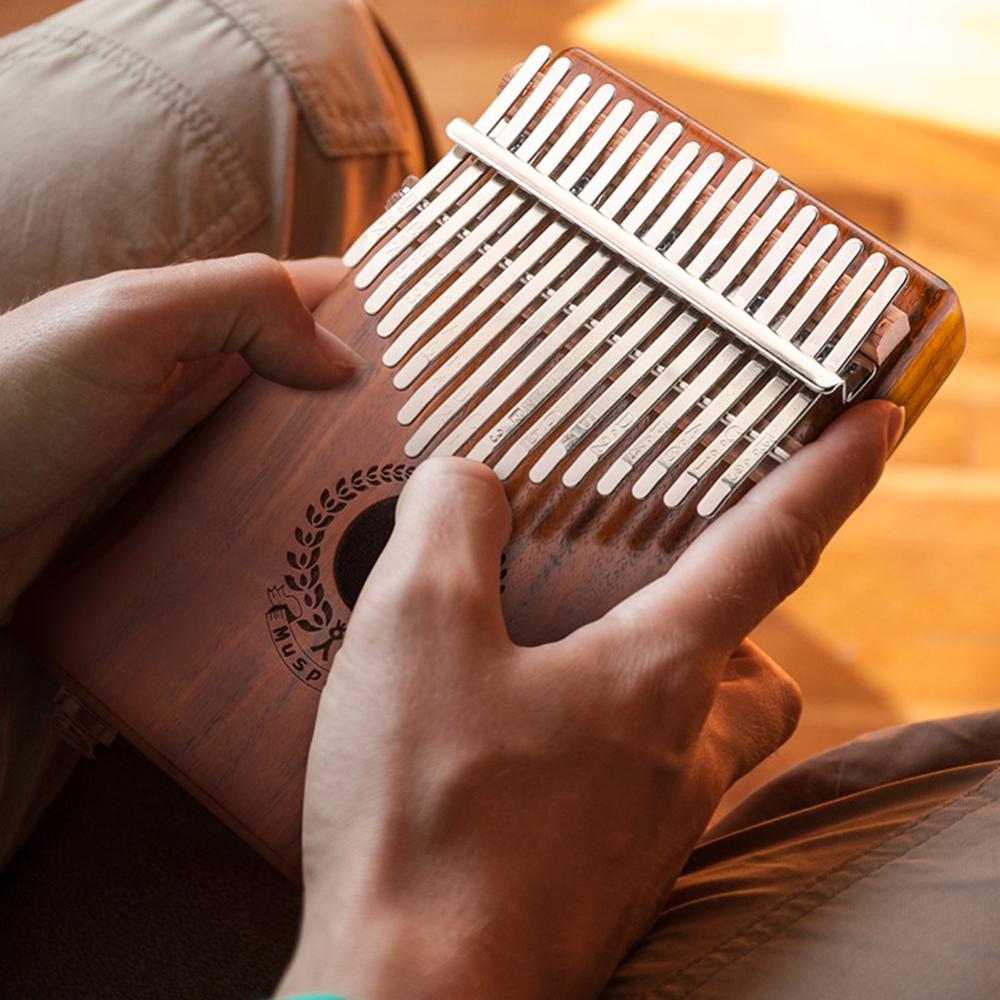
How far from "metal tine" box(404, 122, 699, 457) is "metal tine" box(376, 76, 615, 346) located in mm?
31

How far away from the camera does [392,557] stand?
1.71ft

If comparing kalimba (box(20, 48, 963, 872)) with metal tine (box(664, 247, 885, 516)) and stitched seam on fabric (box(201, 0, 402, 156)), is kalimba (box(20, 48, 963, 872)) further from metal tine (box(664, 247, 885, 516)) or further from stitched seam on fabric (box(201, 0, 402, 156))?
stitched seam on fabric (box(201, 0, 402, 156))

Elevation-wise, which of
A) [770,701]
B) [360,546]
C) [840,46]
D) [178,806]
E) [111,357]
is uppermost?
[840,46]

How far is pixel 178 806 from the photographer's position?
0.72 m

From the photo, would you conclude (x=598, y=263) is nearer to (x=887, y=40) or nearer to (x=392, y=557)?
(x=392, y=557)

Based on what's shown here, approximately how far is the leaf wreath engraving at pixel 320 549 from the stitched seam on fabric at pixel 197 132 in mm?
250

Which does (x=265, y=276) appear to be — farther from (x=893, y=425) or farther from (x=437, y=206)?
(x=893, y=425)

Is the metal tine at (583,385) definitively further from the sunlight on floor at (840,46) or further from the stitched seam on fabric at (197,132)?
the sunlight on floor at (840,46)

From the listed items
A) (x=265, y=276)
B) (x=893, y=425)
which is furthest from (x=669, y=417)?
(x=265, y=276)

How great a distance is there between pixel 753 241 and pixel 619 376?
0.33 ft

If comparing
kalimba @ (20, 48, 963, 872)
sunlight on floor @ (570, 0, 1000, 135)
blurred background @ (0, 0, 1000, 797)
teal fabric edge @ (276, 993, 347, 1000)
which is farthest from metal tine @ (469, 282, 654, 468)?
sunlight on floor @ (570, 0, 1000, 135)

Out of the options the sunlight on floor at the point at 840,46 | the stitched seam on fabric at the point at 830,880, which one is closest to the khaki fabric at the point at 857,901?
the stitched seam on fabric at the point at 830,880

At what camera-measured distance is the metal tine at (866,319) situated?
554mm

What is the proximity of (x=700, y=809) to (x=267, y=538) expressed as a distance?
0.28m
